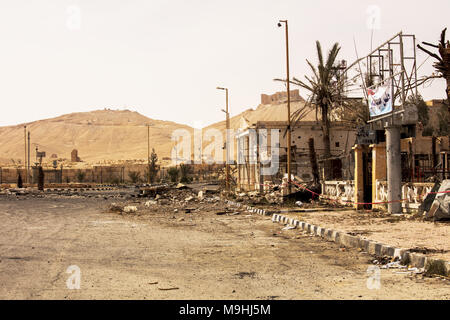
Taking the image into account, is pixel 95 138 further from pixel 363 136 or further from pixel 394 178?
pixel 394 178

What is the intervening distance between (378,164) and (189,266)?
1245 centimetres

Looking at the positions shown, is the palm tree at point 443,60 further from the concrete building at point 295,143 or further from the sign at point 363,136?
the concrete building at point 295,143

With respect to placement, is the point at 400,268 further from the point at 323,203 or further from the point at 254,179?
the point at 254,179

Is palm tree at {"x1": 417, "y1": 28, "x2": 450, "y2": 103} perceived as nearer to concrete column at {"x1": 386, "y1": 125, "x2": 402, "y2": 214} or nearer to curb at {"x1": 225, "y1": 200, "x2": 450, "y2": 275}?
concrete column at {"x1": 386, "y1": 125, "x2": 402, "y2": 214}

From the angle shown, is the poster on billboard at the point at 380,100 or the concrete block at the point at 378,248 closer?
the concrete block at the point at 378,248

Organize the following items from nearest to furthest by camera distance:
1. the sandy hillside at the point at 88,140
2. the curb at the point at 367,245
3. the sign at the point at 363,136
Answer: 1. the curb at the point at 367,245
2. the sign at the point at 363,136
3. the sandy hillside at the point at 88,140

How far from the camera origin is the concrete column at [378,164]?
19359mm

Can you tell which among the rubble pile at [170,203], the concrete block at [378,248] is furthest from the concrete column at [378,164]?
the concrete block at [378,248]

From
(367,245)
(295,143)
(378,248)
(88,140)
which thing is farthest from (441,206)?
(88,140)

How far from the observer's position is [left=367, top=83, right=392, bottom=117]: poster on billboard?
58.7 feet

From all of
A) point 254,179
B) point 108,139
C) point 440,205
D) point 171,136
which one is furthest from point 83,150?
point 440,205

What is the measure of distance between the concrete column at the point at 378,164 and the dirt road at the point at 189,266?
233 inches

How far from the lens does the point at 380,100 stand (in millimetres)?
18625
